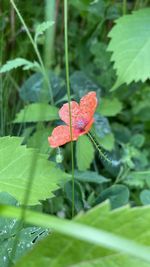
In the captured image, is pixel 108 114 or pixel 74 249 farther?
pixel 108 114

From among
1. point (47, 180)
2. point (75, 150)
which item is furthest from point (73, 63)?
point (47, 180)

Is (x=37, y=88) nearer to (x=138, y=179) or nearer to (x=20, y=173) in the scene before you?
(x=138, y=179)

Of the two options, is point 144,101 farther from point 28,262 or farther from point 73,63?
point 28,262

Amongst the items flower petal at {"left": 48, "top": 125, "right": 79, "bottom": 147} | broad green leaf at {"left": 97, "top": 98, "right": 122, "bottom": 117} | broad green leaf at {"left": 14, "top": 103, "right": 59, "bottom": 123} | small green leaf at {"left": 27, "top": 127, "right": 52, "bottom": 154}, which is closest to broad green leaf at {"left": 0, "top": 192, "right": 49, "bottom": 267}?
flower petal at {"left": 48, "top": 125, "right": 79, "bottom": 147}

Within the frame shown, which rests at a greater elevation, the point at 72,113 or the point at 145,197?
the point at 72,113

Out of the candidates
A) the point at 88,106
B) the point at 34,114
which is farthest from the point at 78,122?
the point at 34,114

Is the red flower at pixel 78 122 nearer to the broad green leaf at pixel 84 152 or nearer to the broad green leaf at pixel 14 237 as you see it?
the broad green leaf at pixel 14 237

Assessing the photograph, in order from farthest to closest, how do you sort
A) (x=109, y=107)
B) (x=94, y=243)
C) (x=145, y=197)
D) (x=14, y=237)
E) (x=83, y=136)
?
1. (x=109, y=107)
2. (x=83, y=136)
3. (x=145, y=197)
4. (x=14, y=237)
5. (x=94, y=243)
